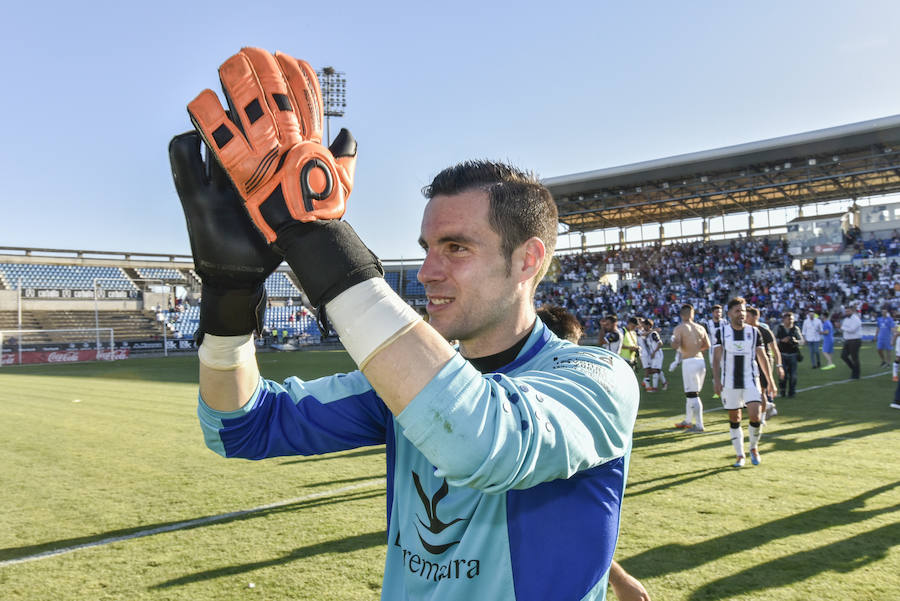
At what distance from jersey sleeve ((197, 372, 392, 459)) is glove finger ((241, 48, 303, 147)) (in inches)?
36.6

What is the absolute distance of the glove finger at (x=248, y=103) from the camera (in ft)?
4.00

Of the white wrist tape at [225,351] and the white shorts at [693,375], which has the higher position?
the white wrist tape at [225,351]

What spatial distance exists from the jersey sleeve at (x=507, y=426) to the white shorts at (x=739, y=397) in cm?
799

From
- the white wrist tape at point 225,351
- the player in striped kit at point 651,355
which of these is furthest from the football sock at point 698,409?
the white wrist tape at point 225,351

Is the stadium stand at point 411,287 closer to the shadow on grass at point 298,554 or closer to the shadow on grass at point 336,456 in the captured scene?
the shadow on grass at point 336,456

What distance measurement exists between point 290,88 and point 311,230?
13.6 inches

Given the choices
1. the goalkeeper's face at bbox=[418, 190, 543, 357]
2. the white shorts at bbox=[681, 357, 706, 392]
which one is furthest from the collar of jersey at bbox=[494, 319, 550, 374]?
the white shorts at bbox=[681, 357, 706, 392]

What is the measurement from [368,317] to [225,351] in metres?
0.79

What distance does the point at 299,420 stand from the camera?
198 centimetres

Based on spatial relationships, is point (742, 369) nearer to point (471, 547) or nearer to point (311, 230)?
point (471, 547)

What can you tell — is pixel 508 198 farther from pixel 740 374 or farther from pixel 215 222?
pixel 740 374

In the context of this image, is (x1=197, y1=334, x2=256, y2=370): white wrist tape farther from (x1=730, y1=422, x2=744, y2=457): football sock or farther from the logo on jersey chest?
(x1=730, y1=422, x2=744, y2=457): football sock

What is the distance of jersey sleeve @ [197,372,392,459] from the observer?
1.84 metres

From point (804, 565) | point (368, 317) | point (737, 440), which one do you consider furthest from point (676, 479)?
point (368, 317)
